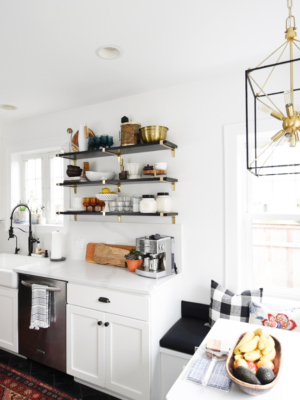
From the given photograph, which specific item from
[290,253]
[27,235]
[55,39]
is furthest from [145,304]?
[27,235]

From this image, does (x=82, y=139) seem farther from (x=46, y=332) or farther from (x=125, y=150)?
(x=46, y=332)

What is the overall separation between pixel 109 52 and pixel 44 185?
2.03 m

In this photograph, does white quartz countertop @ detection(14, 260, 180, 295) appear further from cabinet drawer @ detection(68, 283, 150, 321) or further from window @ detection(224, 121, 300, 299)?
window @ detection(224, 121, 300, 299)

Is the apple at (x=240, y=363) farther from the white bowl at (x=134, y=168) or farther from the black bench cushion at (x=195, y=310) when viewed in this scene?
the white bowl at (x=134, y=168)

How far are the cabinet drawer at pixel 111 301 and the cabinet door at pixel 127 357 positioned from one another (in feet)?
0.16

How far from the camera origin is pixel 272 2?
1.46m

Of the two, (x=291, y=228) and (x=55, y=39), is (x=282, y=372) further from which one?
(x=55, y=39)

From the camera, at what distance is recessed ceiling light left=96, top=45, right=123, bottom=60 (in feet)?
6.26

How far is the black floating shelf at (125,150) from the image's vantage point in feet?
7.82

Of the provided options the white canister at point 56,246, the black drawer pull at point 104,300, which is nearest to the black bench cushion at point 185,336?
the black drawer pull at point 104,300

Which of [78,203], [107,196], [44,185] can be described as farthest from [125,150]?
[44,185]

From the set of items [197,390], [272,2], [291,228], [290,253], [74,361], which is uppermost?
[272,2]

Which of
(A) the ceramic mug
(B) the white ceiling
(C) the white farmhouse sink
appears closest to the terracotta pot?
(A) the ceramic mug

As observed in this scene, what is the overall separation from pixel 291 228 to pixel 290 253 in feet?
0.65
